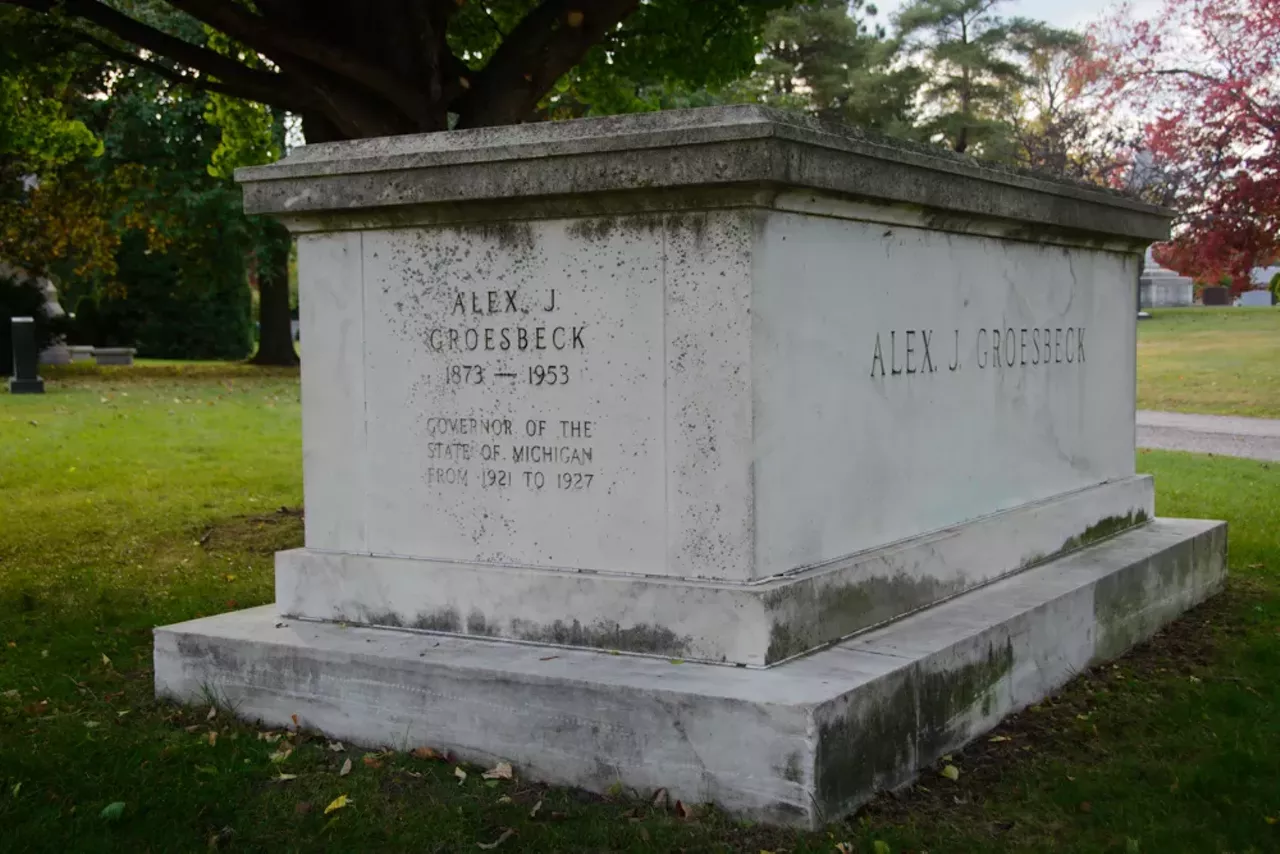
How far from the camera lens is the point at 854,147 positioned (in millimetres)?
4449

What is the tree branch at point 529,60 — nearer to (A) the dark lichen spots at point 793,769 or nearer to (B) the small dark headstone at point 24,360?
(A) the dark lichen spots at point 793,769

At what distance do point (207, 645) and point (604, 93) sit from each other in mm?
7115

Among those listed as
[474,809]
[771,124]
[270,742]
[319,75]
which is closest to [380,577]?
[270,742]

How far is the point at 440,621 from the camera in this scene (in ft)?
15.8

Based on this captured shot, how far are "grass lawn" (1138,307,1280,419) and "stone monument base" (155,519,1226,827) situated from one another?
17.3 metres

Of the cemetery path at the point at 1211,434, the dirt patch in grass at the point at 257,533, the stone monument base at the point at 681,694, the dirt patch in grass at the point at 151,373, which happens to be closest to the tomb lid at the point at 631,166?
the stone monument base at the point at 681,694

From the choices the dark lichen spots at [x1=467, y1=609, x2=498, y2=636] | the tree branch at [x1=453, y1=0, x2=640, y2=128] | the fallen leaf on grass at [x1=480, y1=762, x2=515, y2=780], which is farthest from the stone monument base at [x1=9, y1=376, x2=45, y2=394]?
the fallen leaf on grass at [x1=480, y1=762, x2=515, y2=780]

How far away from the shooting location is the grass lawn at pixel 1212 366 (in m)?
22.0

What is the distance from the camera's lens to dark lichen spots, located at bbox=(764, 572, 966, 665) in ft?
14.0

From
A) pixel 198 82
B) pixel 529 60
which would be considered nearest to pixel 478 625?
pixel 529 60

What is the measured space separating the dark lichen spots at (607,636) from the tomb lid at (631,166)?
1368 millimetres

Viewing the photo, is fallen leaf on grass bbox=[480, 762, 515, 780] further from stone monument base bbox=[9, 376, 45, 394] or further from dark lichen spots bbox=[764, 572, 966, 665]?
stone monument base bbox=[9, 376, 45, 394]

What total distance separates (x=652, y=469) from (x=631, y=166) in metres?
0.96

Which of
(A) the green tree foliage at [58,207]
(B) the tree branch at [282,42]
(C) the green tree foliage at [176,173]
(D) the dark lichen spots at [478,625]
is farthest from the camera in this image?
(A) the green tree foliage at [58,207]
